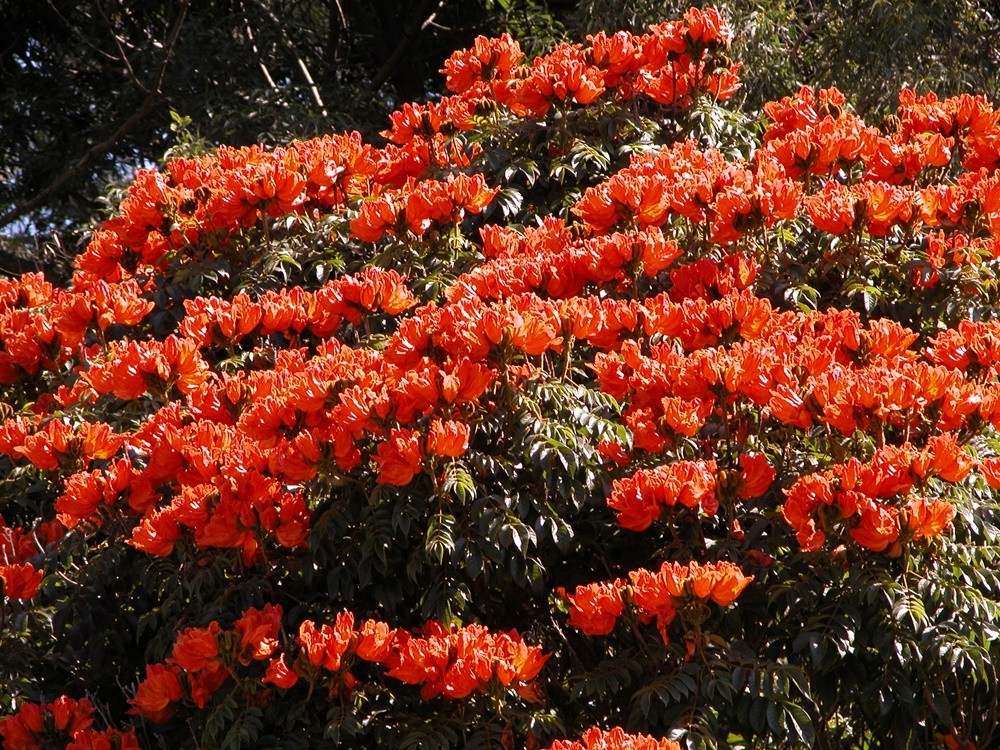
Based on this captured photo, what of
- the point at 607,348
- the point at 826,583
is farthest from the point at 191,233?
the point at 826,583

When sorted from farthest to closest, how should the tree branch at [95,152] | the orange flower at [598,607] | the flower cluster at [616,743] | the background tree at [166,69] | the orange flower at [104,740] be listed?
the background tree at [166,69] → the tree branch at [95,152] → the orange flower at [104,740] → the orange flower at [598,607] → the flower cluster at [616,743]

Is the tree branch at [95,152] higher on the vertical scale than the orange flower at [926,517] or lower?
lower

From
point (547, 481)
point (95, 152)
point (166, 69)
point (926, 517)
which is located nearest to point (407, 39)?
point (166, 69)

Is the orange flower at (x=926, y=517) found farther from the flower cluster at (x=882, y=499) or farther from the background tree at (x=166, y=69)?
the background tree at (x=166, y=69)

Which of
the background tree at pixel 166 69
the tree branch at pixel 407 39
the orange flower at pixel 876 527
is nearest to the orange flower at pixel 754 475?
the orange flower at pixel 876 527

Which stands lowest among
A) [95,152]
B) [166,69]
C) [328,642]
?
[95,152]

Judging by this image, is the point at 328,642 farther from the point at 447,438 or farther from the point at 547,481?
the point at 547,481

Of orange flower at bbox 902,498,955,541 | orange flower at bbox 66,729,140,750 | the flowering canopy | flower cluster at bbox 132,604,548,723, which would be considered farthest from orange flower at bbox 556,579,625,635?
orange flower at bbox 66,729,140,750

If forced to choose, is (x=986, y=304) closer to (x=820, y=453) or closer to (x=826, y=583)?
(x=820, y=453)

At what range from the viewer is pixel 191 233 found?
496cm

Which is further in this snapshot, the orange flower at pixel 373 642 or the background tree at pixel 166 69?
the background tree at pixel 166 69

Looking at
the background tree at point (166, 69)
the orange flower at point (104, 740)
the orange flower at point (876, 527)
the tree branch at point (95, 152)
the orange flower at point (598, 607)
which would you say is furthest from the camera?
the background tree at point (166, 69)

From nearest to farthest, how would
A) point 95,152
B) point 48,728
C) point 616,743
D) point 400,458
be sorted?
1. point 616,743
2. point 400,458
3. point 48,728
4. point 95,152

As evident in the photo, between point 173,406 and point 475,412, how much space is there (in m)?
0.96
